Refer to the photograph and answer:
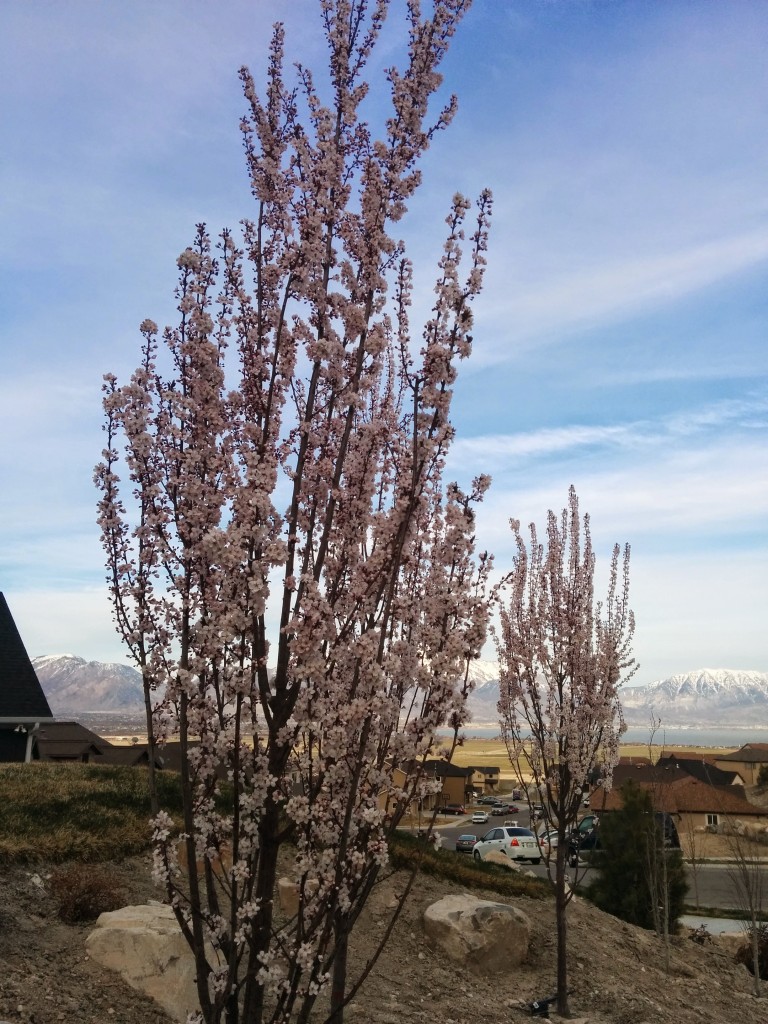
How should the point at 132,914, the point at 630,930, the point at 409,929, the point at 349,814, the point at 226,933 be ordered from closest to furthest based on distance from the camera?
the point at 349,814, the point at 226,933, the point at 132,914, the point at 409,929, the point at 630,930

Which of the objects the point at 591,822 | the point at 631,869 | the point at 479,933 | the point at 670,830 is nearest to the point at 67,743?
the point at 670,830

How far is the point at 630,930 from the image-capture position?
18500 mm

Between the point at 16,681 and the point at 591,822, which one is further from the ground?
the point at 16,681

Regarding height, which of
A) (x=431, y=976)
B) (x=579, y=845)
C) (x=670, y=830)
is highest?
(x=579, y=845)

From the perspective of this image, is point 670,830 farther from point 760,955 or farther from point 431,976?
point 431,976

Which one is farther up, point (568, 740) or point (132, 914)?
point (568, 740)

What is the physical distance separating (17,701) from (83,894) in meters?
14.8

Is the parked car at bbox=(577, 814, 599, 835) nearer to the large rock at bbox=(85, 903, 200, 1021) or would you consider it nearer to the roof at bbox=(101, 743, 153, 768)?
the large rock at bbox=(85, 903, 200, 1021)

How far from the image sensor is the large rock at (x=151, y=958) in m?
9.45

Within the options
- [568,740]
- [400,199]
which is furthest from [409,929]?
[400,199]

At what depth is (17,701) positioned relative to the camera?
23.9 m

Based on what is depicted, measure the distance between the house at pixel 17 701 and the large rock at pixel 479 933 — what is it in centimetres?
1441

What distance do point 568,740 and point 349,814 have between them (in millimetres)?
9152

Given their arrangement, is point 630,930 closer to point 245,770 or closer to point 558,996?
point 558,996
